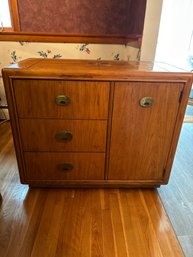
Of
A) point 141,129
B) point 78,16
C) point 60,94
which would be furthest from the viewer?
point 78,16

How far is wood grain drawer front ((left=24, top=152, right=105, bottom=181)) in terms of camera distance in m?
1.18

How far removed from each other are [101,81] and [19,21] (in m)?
1.44

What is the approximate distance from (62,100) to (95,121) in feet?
0.72

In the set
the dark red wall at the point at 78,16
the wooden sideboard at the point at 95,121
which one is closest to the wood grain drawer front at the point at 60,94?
the wooden sideboard at the point at 95,121

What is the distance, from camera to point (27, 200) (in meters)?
1.22

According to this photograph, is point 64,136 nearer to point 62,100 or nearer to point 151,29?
point 62,100

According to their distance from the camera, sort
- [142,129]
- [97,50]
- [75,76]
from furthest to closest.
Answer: [97,50]
[142,129]
[75,76]

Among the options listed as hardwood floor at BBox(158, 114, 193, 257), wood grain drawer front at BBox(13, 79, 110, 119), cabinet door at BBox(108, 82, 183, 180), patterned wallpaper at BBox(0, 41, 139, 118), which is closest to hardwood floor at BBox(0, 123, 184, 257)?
hardwood floor at BBox(158, 114, 193, 257)

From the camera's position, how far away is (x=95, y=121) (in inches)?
42.2

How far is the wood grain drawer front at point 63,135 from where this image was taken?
1.07 meters

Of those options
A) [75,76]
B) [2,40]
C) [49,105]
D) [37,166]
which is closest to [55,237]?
[37,166]

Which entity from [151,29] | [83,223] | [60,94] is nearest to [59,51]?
[151,29]

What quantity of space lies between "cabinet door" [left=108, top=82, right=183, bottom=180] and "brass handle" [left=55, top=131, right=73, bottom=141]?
253 millimetres

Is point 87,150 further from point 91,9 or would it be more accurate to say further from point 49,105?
point 91,9
